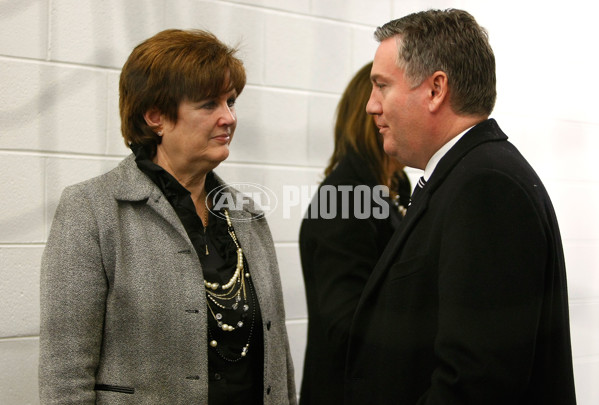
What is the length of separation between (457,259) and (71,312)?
1.81 ft

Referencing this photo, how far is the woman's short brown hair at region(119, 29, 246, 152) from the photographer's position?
1.07 metres

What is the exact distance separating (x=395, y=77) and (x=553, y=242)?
343 mm

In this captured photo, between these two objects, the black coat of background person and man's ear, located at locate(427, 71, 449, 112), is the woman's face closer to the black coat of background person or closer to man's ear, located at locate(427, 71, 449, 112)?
the black coat of background person

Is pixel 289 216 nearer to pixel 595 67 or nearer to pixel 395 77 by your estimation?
pixel 395 77

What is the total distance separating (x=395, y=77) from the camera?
100cm

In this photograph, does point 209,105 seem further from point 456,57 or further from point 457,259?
point 457,259

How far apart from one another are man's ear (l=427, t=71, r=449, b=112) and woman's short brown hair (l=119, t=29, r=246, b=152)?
34cm

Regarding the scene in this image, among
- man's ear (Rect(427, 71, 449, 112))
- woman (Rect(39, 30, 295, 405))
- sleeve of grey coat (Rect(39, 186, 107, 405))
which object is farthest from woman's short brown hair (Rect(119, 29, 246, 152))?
man's ear (Rect(427, 71, 449, 112))

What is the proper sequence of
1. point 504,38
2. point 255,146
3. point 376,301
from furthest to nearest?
point 504,38 → point 255,146 → point 376,301

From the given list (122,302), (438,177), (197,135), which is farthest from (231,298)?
(438,177)

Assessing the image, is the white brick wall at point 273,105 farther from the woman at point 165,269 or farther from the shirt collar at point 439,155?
the shirt collar at point 439,155

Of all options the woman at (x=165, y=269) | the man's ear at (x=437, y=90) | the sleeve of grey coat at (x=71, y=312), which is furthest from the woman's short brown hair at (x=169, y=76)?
the man's ear at (x=437, y=90)

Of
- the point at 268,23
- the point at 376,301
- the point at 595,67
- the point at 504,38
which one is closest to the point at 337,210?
the point at 376,301

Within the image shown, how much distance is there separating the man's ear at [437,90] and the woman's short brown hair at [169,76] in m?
0.34
